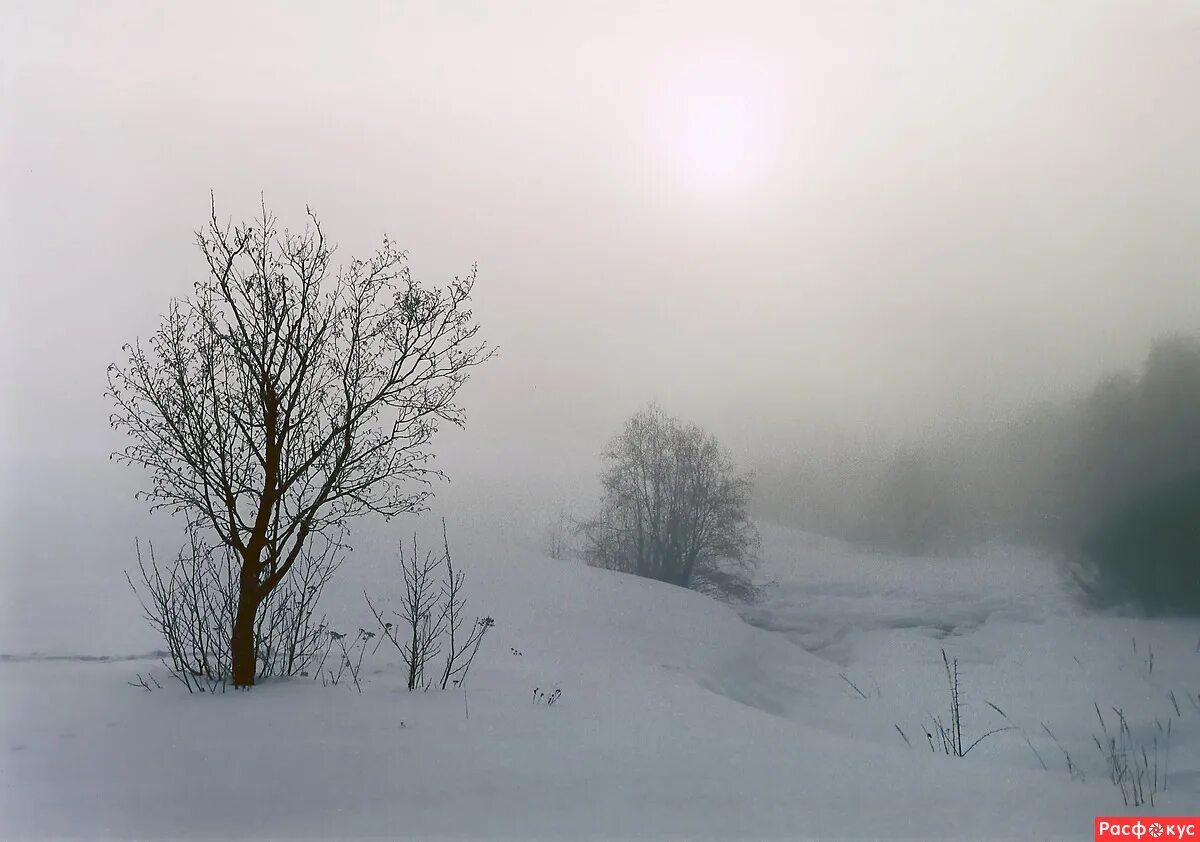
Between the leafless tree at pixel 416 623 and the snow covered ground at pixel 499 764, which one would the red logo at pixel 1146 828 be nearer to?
the snow covered ground at pixel 499 764

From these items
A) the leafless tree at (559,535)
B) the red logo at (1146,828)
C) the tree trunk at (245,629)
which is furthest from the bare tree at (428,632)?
the leafless tree at (559,535)

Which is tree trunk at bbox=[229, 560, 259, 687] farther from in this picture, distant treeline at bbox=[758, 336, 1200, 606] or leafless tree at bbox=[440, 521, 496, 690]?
distant treeline at bbox=[758, 336, 1200, 606]

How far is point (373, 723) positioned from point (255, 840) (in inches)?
56.8

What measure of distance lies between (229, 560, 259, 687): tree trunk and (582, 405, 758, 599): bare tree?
20.4 metres

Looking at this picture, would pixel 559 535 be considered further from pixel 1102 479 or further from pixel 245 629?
pixel 245 629

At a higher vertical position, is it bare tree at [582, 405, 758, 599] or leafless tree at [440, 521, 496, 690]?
bare tree at [582, 405, 758, 599]

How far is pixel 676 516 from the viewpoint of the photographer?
2781cm

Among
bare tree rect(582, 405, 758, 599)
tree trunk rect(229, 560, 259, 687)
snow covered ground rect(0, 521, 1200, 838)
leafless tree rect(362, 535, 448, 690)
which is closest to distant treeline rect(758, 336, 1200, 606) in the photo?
bare tree rect(582, 405, 758, 599)

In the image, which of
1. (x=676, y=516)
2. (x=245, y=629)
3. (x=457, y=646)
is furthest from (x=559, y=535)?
(x=245, y=629)

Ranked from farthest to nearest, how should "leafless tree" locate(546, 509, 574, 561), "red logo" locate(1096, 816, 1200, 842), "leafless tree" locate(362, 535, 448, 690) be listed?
"leafless tree" locate(546, 509, 574, 561)
"leafless tree" locate(362, 535, 448, 690)
"red logo" locate(1096, 816, 1200, 842)

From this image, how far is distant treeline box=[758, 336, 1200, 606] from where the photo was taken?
63.5 feet

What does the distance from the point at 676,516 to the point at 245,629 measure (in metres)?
22.4

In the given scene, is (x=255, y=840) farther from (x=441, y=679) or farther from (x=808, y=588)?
(x=808, y=588)

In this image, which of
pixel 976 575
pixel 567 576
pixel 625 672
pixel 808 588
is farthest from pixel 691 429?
pixel 625 672
